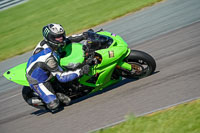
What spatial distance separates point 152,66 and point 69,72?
178 centimetres

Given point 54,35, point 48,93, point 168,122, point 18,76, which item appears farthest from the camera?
point 18,76

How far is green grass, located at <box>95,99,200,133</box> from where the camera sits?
166 inches

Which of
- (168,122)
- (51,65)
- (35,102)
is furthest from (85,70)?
(168,122)

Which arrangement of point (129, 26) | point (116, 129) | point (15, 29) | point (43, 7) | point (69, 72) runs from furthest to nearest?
point (43, 7)
point (15, 29)
point (129, 26)
point (69, 72)
point (116, 129)

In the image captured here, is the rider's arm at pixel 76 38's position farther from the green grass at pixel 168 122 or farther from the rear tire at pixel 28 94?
the green grass at pixel 168 122

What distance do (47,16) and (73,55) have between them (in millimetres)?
10173

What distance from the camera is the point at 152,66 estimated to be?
643cm

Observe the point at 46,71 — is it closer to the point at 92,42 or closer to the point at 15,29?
the point at 92,42

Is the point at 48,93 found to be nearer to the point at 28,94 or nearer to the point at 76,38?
the point at 28,94

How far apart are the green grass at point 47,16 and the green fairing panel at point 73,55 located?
20.2 ft

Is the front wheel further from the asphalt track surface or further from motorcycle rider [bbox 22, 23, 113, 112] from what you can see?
motorcycle rider [bbox 22, 23, 113, 112]

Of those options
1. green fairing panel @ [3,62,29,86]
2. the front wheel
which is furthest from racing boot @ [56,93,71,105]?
the front wheel

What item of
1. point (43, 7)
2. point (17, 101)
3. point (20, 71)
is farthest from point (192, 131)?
point (43, 7)

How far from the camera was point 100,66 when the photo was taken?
20.6 feet
